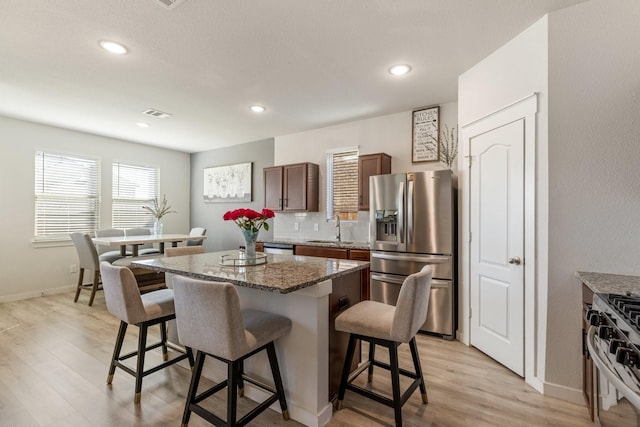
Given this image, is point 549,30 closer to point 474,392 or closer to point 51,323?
point 474,392

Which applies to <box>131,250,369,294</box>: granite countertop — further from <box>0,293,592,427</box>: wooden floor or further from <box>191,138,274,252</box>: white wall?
<box>191,138,274,252</box>: white wall

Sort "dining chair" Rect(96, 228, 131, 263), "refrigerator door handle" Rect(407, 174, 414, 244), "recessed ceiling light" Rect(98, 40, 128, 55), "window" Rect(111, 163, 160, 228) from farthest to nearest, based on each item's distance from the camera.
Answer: "window" Rect(111, 163, 160, 228), "dining chair" Rect(96, 228, 131, 263), "refrigerator door handle" Rect(407, 174, 414, 244), "recessed ceiling light" Rect(98, 40, 128, 55)

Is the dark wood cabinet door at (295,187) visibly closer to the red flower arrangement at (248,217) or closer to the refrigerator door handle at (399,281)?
the refrigerator door handle at (399,281)

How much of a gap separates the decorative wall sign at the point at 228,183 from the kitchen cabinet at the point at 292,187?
33.2 inches

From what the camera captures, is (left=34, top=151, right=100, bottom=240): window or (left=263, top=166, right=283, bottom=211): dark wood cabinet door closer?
(left=34, top=151, right=100, bottom=240): window

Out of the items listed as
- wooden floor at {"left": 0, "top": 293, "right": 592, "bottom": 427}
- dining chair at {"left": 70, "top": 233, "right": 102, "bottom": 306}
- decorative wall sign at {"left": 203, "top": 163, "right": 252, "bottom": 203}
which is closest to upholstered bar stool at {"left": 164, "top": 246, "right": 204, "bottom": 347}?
wooden floor at {"left": 0, "top": 293, "right": 592, "bottom": 427}

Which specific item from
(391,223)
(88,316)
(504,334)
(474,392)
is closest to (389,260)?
(391,223)

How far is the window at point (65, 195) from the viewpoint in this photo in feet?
15.5

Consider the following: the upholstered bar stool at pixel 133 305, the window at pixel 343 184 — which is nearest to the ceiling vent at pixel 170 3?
the upholstered bar stool at pixel 133 305

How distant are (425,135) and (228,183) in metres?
3.84

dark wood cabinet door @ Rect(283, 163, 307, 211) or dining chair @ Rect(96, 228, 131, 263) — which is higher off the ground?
dark wood cabinet door @ Rect(283, 163, 307, 211)

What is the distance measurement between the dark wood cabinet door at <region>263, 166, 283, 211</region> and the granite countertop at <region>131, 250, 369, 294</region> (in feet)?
8.06

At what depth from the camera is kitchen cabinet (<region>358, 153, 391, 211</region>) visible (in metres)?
3.98

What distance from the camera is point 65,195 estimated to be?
16.3 feet
